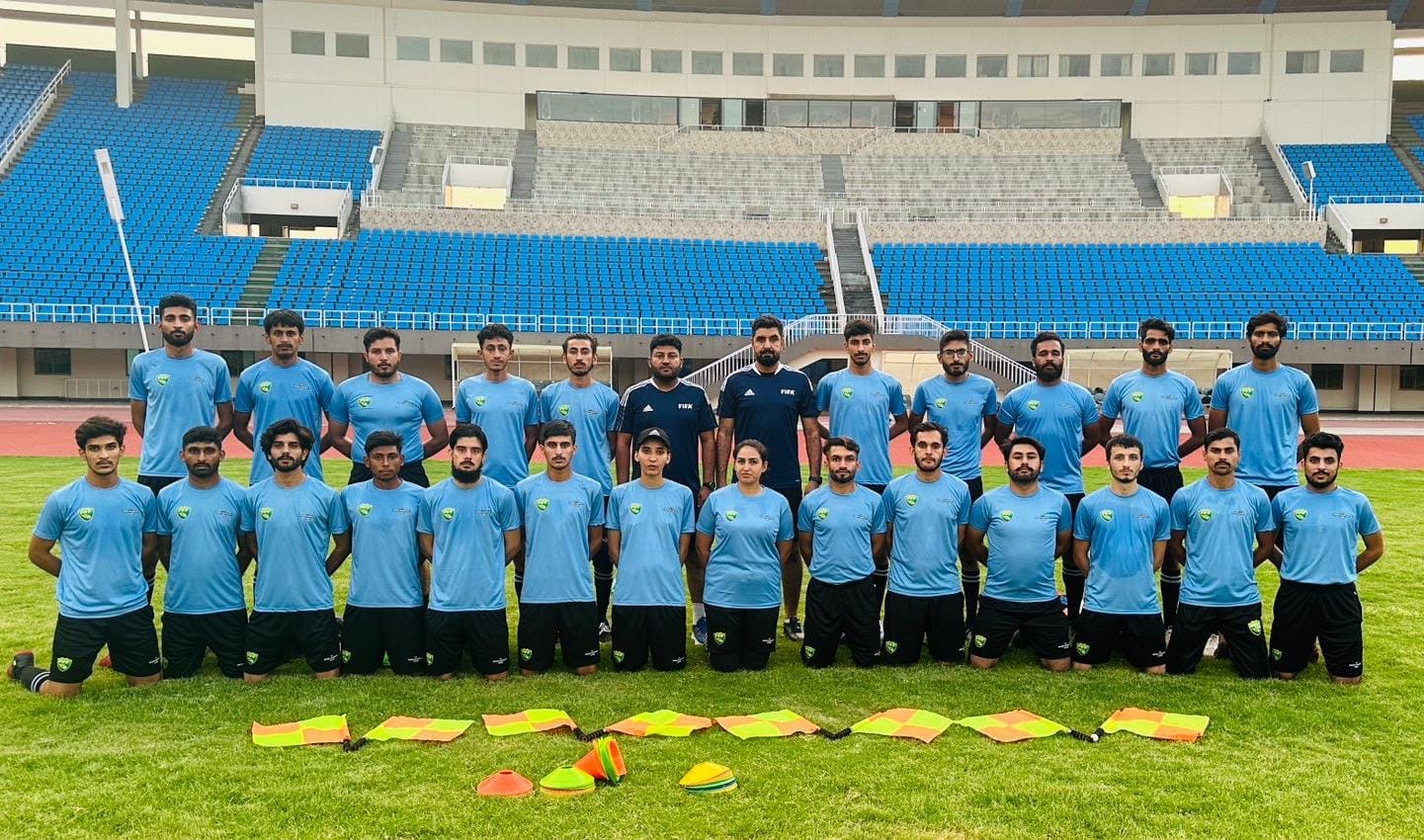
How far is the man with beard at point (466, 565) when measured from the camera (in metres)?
6.46

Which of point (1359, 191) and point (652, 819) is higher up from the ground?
point (1359, 191)

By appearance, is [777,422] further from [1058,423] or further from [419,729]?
[419,729]

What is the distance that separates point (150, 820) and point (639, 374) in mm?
27387

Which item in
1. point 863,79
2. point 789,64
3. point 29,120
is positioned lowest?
point 29,120

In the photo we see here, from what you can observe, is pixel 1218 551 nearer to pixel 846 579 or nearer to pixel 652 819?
pixel 846 579

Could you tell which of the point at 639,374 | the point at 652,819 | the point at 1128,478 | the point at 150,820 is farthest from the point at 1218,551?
the point at 639,374

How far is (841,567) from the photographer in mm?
6859

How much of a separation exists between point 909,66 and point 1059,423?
3479 centimetres

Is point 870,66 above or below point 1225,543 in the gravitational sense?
above

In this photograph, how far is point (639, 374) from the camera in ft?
104

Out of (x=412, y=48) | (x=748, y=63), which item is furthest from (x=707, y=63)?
(x=412, y=48)

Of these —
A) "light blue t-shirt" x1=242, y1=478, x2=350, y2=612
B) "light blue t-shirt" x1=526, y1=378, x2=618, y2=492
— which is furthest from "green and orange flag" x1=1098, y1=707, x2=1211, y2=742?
"light blue t-shirt" x1=242, y1=478, x2=350, y2=612

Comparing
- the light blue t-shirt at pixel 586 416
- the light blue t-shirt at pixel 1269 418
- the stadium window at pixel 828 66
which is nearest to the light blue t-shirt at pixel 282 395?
the light blue t-shirt at pixel 586 416

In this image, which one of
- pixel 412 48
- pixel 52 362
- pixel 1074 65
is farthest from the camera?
pixel 1074 65
